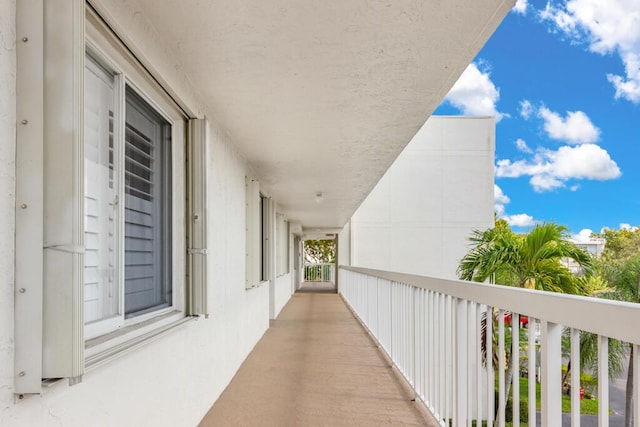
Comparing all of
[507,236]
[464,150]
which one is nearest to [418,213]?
[464,150]

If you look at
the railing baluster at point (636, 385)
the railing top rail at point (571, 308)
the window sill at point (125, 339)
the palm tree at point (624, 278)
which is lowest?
the palm tree at point (624, 278)

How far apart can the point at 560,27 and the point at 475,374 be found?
69.3 metres

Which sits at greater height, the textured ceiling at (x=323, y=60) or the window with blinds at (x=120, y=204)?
the textured ceiling at (x=323, y=60)

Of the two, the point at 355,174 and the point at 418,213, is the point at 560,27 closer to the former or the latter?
the point at 418,213

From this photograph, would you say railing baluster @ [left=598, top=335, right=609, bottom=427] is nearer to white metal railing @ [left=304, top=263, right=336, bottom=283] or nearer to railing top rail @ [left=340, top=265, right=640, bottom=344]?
railing top rail @ [left=340, top=265, right=640, bottom=344]

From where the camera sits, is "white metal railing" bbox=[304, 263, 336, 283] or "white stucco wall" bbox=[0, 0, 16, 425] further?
"white metal railing" bbox=[304, 263, 336, 283]

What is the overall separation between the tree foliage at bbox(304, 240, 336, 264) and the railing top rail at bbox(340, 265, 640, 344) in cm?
2741

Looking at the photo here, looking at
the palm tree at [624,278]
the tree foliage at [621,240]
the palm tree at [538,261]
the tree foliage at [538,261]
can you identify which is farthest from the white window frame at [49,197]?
the tree foliage at [621,240]

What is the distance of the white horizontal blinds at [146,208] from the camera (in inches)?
91.0

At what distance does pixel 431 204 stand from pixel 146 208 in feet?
47.8

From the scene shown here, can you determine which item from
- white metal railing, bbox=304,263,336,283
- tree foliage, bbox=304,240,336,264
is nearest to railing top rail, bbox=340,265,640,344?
white metal railing, bbox=304,263,336,283

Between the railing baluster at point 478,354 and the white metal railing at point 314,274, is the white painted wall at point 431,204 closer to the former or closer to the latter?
the white metal railing at point 314,274

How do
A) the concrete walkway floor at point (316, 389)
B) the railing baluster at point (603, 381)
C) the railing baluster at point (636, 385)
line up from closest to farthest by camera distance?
the railing baluster at point (636, 385) < the railing baluster at point (603, 381) < the concrete walkway floor at point (316, 389)

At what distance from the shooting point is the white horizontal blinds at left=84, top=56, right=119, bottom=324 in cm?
190
